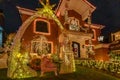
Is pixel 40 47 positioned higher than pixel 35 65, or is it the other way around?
pixel 40 47

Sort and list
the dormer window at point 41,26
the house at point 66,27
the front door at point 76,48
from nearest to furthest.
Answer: the house at point 66,27, the dormer window at point 41,26, the front door at point 76,48

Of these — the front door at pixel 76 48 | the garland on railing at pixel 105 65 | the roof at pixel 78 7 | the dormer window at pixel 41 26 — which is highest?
the roof at pixel 78 7

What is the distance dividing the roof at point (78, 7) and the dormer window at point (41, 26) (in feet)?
9.07

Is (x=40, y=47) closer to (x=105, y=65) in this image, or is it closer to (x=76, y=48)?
(x=76, y=48)

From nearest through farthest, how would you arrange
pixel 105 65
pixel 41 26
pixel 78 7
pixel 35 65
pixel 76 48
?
pixel 35 65 → pixel 105 65 → pixel 41 26 → pixel 76 48 → pixel 78 7

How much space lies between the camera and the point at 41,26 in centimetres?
3067

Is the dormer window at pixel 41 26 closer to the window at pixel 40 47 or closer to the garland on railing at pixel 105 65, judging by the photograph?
the window at pixel 40 47

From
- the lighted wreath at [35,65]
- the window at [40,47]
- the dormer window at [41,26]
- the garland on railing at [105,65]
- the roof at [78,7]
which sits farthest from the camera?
the roof at [78,7]

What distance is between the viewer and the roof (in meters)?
31.4

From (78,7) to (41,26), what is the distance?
653cm

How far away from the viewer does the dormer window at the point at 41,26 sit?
3005cm

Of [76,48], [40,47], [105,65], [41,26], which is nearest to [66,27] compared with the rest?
[41,26]

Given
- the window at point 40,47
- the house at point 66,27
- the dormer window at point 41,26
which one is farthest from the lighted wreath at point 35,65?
the dormer window at point 41,26

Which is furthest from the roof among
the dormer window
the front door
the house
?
the front door
